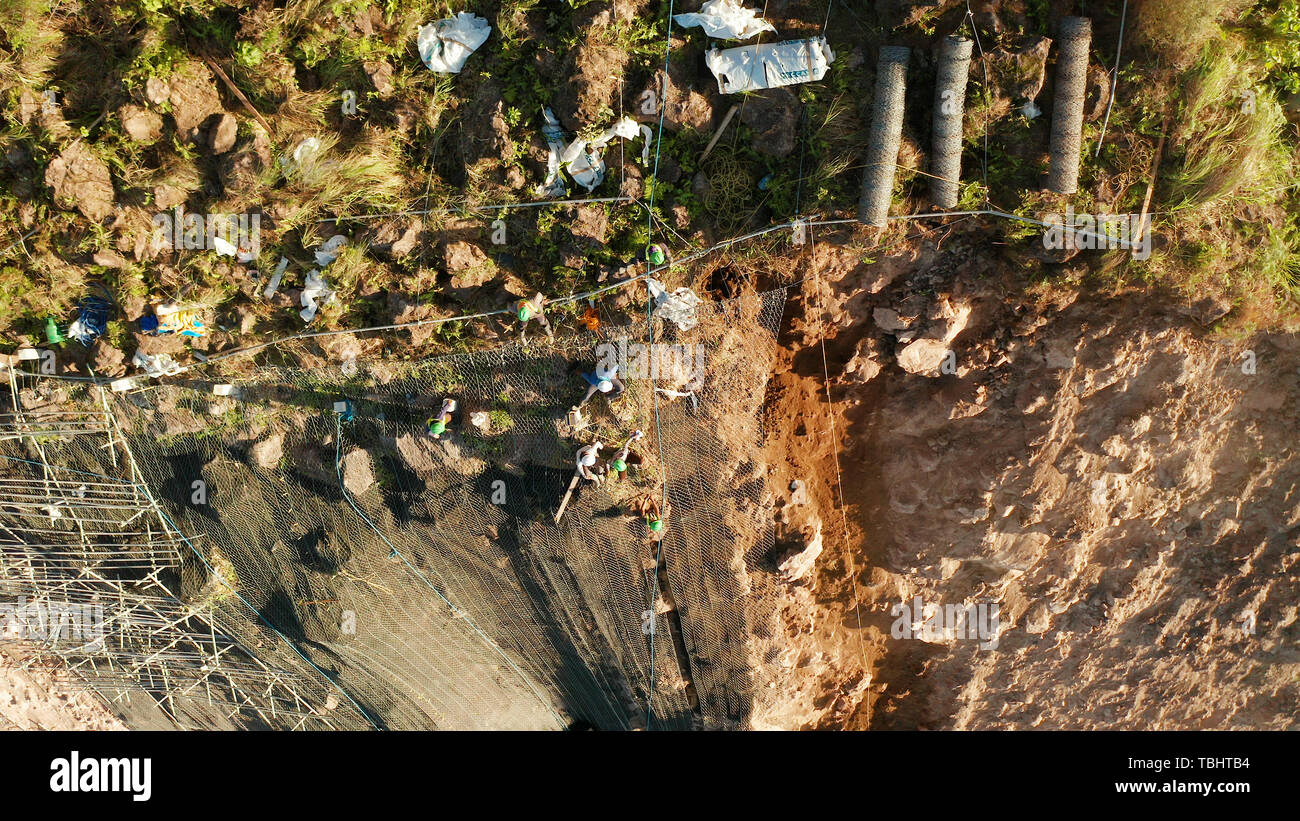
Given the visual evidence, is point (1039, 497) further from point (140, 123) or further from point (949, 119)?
Answer: point (140, 123)

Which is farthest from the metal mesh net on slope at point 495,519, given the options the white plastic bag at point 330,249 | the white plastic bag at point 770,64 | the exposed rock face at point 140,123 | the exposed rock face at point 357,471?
the exposed rock face at point 140,123

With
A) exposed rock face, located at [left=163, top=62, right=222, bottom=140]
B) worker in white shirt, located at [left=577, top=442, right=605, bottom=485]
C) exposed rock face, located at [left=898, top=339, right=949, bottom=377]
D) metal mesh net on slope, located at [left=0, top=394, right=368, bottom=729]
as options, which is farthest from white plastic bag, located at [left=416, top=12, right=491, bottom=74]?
metal mesh net on slope, located at [left=0, top=394, right=368, bottom=729]

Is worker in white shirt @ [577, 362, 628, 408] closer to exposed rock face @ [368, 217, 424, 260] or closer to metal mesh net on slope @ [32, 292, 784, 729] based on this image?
metal mesh net on slope @ [32, 292, 784, 729]

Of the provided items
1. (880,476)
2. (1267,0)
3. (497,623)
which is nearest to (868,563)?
(880,476)

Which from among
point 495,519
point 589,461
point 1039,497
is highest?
point 589,461

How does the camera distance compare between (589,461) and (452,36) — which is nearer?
Answer: (452,36)

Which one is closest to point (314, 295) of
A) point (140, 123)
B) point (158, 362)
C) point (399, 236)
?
point (399, 236)
